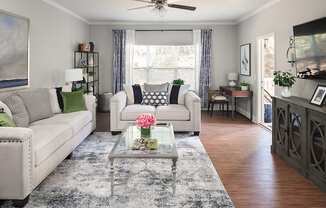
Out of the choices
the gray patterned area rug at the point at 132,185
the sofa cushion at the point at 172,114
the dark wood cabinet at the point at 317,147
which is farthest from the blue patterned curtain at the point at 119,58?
the dark wood cabinet at the point at 317,147

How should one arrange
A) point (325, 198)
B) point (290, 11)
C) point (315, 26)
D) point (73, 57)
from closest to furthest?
point (325, 198) → point (315, 26) → point (290, 11) → point (73, 57)

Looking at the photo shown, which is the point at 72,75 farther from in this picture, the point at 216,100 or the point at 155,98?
the point at 216,100

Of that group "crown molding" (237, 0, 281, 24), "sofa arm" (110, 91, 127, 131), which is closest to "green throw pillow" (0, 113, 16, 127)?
"sofa arm" (110, 91, 127, 131)

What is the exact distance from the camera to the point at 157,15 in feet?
26.6

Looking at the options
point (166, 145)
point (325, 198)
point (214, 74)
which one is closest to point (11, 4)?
point (166, 145)

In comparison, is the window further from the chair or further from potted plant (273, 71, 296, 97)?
potted plant (273, 71, 296, 97)

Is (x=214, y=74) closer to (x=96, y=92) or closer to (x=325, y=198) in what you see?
(x=96, y=92)

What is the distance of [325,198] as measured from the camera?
3184 mm

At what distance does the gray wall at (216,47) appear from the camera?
30.6 ft

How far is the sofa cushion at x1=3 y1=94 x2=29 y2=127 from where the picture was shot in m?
4.13

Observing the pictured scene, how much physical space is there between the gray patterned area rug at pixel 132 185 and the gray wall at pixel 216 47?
494 cm

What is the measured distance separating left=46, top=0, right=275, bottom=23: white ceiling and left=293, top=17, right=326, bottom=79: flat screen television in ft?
6.16

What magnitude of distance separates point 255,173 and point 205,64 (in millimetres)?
5657

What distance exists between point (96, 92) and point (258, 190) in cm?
669
